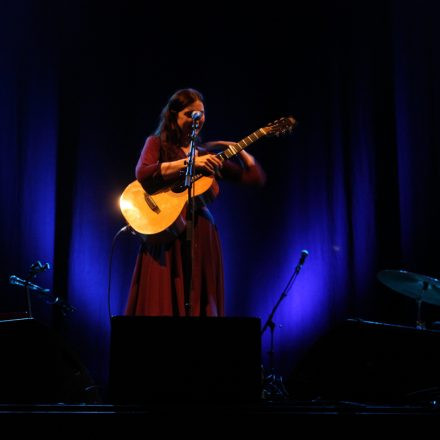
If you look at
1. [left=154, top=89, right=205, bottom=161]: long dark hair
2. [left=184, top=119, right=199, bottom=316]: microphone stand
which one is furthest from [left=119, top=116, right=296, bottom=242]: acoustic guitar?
[left=154, top=89, right=205, bottom=161]: long dark hair

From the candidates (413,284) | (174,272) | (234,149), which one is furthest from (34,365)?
(413,284)

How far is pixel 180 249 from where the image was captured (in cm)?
328

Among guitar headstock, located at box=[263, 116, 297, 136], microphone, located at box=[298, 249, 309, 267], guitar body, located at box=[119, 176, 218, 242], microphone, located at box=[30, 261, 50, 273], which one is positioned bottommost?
microphone, located at box=[30, 261, 50, 273]

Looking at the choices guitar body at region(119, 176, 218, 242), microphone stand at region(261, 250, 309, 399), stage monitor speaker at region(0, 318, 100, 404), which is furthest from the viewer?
microphone stand at region(261, 250, 309, 399)

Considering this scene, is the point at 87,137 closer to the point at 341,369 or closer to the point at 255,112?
the point at 255,112

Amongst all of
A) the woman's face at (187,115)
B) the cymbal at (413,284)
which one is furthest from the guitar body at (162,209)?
the cymbal at (413,284)

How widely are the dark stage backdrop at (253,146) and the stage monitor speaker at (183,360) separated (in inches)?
106

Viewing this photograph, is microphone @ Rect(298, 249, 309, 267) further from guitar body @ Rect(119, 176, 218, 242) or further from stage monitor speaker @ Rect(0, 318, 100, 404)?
stage monitor speaker @ Rect(0, 318, 100, 404)

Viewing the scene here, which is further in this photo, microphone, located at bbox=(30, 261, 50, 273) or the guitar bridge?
microphone, located at bbox=(30, 261, 50, 273)

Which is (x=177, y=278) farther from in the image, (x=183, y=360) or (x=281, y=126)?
(x=183, y=360)

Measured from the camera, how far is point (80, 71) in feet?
15.9

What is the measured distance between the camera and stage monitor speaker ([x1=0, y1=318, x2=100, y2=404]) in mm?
1962

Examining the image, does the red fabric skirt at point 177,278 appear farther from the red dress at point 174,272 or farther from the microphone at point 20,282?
the microphone at point 20,282

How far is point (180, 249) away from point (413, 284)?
1475mm
